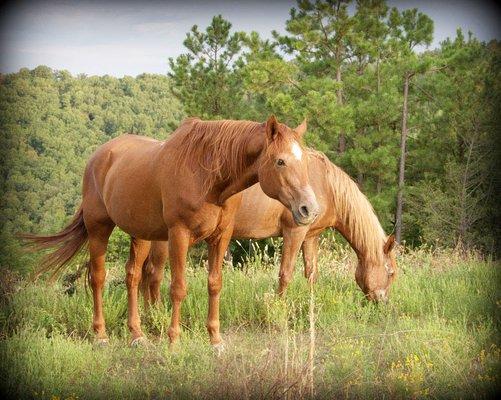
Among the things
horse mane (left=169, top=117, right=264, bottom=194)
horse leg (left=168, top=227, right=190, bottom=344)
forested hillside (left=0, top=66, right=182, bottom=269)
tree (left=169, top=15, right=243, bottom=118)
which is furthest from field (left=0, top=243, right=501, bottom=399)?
tree (left=169, top=15, right=243, bottom=118)

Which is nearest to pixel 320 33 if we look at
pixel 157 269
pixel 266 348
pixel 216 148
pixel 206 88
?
pixel 206 88

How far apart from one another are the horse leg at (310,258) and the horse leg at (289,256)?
49 cm

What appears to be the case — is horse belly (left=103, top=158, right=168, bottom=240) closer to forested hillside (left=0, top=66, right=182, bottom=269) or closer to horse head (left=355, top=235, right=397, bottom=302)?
forested hillside (left=0, top=66, right=182, bottom=269)

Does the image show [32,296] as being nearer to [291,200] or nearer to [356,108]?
[291,200]

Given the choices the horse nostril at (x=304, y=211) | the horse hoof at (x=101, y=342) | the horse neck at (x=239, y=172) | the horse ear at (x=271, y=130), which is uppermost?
the horse ear at (x=271, y=130)

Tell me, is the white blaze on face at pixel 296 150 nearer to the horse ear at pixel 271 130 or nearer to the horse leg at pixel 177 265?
the horse ear at pixel 271 130

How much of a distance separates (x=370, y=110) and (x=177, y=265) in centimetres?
2187

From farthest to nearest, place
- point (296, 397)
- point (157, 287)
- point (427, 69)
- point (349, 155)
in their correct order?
1. point (349, 155)
2. point (427, 69)
3. point (157, 287)
4. point (296, 397)

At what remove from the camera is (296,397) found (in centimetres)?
374

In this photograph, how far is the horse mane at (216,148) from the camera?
4.57m

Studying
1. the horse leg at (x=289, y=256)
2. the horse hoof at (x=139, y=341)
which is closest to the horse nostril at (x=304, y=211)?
the horse hoof at (x=139, y=341)

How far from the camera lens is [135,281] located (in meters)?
5.64

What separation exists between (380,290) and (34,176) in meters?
5.01

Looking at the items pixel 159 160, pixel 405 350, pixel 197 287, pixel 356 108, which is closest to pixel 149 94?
pixel 159 160
